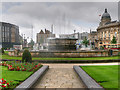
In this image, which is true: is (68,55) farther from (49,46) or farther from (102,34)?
(102,34)

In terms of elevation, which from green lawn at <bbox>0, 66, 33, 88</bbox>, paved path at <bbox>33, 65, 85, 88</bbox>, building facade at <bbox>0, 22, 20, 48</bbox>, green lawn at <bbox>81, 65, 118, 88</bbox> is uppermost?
building facade at <bbox>0, 22, 20, 48</bbox>

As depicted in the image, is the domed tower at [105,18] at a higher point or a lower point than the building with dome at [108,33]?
higher

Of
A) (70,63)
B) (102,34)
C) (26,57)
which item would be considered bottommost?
(70,63)

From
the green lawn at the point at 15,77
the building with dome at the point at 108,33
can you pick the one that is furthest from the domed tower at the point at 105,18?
the green lawn at the point at 15,77

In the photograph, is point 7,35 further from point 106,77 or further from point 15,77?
point 106,77

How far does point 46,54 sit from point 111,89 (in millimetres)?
14109

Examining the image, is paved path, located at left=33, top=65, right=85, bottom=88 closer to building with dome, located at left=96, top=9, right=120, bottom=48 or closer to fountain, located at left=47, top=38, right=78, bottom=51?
fountain, located at left=47, top=38, right=78, bottom=51

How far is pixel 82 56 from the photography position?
18984 mm

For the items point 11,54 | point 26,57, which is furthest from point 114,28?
point 26,57

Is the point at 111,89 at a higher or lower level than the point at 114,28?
lower

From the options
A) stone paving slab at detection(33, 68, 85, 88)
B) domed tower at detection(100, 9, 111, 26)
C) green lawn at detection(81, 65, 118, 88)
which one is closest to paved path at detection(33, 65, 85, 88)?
stone paving slab at detection(33, 68, 85, 88)

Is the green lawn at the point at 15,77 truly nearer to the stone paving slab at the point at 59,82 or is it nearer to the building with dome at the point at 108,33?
the stone paving slab at the point at 59,82

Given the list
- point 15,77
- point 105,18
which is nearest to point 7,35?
point 15,77

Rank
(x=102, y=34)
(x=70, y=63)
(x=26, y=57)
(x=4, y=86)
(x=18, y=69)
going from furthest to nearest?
1. (x=102, y=34)
2. (x=70, y=63)
3. (x=26, y=57)
4. (x=18, y=69)
5. (x=4, y=86)
